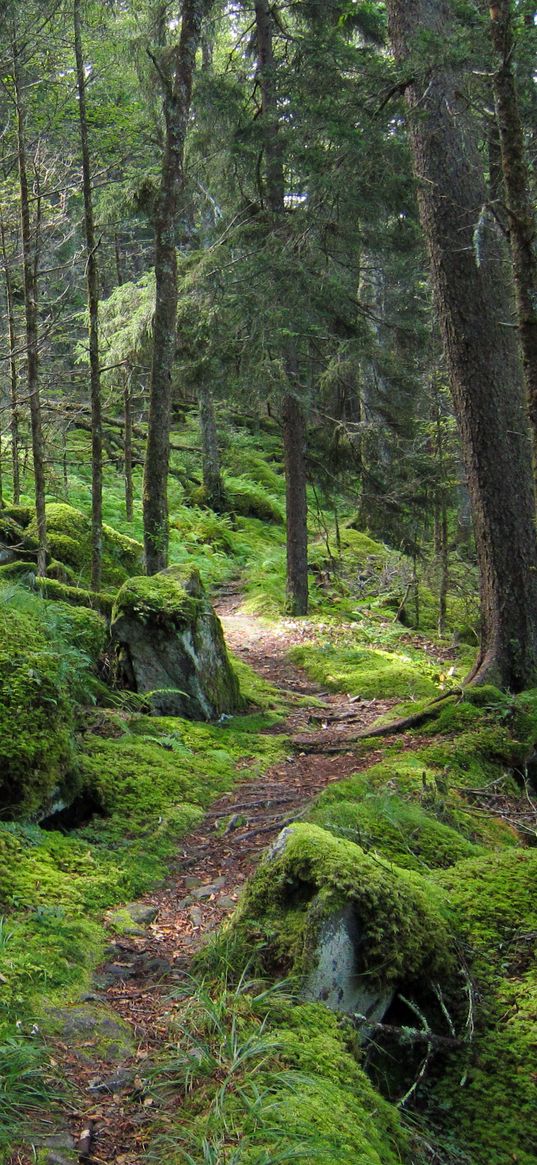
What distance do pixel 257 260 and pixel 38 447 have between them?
14.7ft

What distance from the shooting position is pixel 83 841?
14.2 ft

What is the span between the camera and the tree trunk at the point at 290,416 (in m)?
12.3

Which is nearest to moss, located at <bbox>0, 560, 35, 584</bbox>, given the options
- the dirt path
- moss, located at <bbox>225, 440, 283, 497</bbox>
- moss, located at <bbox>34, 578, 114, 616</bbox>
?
moss, located at <bbox>34, 578, 114, 616</bbox>

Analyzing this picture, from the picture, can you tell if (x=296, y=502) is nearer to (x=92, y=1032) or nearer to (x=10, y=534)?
(x=10, y=534)

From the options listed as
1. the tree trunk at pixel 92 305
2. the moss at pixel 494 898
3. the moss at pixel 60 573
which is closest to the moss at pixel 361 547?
the moss at pixel 60 573

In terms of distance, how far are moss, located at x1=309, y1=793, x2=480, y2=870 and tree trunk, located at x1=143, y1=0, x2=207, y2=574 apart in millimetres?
5364

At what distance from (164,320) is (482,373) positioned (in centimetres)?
413

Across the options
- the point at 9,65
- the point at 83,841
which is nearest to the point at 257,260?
the point at 9,65

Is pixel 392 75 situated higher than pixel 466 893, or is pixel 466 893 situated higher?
pixel 392 75

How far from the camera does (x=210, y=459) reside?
19.5 meters

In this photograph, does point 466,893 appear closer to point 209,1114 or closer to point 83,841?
point 209,1114

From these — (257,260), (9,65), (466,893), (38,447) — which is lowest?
(466,893)

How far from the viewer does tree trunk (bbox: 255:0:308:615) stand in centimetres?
→ 1226

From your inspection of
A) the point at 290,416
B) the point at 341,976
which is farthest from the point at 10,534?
the point at 341,976
